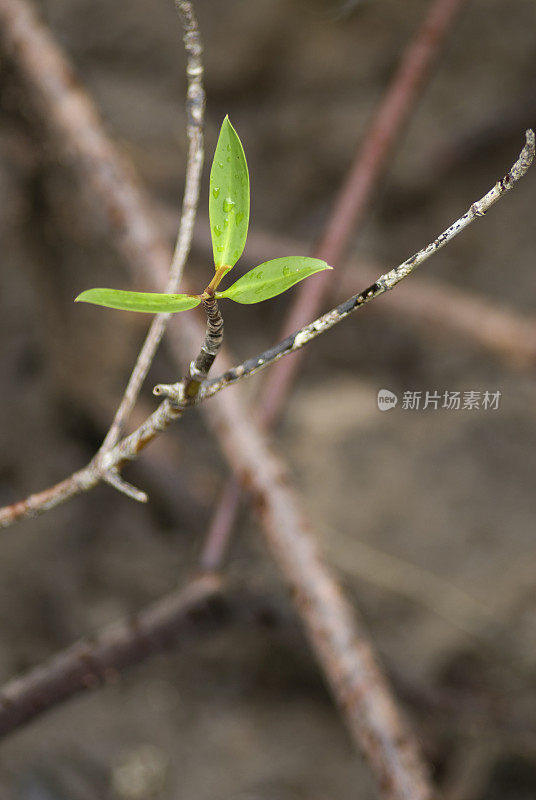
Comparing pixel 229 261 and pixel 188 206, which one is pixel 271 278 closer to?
pixel 229 261

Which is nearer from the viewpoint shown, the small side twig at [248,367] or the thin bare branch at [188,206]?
the small side twig at [248,367]

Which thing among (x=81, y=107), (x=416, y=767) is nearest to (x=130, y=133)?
(x=81, y=107)

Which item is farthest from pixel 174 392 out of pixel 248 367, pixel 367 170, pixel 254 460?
pixel 367 170

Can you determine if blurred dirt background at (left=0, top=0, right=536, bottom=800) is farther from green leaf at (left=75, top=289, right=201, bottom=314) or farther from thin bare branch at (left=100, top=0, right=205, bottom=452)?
green leaf at (left=75, top=289, right=201, bottom=314)

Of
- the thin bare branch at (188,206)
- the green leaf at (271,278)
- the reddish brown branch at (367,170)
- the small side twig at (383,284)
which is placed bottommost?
the small side twig at (383,284)

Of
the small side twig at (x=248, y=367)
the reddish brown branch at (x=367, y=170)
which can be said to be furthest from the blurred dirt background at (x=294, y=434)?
the small side twig at (x=248, y=367)

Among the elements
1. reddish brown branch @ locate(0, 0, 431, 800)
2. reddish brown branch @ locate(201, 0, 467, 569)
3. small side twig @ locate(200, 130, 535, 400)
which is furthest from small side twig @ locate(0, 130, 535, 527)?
reddish brown branch @ locate(201, 0, 467, 569)

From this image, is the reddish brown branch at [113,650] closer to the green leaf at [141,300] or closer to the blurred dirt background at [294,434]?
the blurred dirt background at [294,434]
